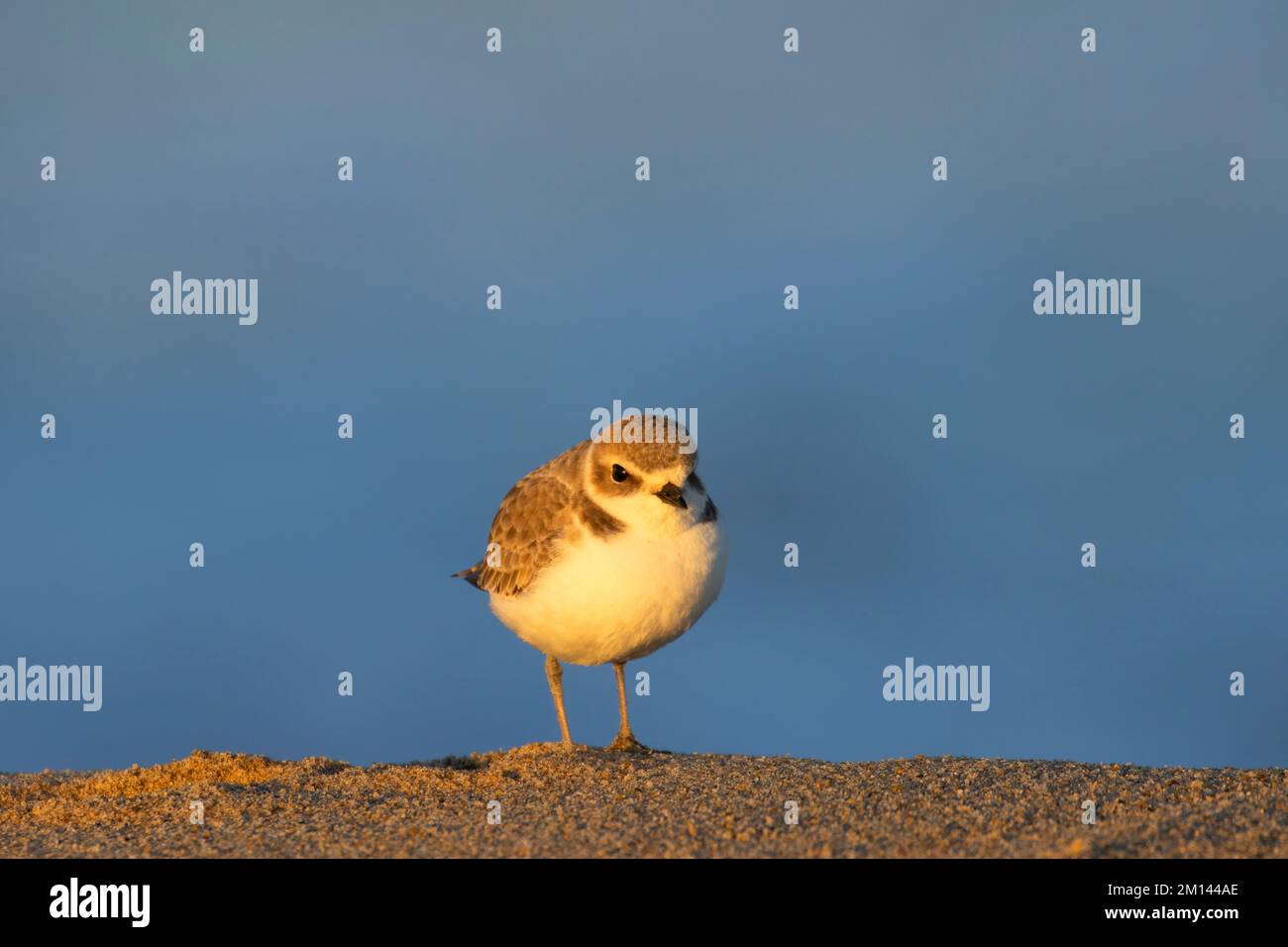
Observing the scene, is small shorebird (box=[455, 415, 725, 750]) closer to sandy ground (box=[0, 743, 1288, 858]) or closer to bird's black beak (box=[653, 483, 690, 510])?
bird's black beak (box=[653, 483, 690, 510])

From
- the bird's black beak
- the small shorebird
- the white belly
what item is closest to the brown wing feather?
the small shorebird

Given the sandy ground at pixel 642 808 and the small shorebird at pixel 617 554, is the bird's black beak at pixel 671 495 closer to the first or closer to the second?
the small shorebird at pixel 617 554

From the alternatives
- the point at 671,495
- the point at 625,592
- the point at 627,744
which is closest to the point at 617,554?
the point at 625,592

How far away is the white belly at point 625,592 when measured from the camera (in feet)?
25.1

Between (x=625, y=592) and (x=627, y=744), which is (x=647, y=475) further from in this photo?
(x=627, y=744)

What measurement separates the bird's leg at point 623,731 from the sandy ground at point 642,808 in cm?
35

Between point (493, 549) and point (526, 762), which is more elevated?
point (493, 549)

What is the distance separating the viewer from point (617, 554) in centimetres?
767

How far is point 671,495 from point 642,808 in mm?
1990
